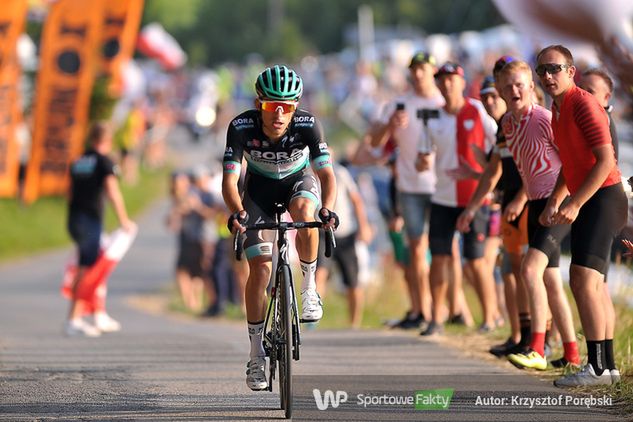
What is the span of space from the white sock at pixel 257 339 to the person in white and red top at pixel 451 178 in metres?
3.48

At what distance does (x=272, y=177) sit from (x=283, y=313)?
0.95 meters

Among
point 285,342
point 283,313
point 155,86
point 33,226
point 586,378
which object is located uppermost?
point 155,86

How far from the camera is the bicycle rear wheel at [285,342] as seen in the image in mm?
7609

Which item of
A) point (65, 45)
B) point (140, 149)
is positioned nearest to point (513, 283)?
point (65, 45)

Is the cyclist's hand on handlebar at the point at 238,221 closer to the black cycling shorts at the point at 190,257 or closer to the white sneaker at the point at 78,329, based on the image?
the white sneaker at the point at 78,329

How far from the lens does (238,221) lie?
7891 mm

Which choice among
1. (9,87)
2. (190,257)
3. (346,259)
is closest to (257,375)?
(346,259)

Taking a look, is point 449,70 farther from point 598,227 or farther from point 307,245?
point 307,245

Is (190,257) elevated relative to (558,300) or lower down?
lower down

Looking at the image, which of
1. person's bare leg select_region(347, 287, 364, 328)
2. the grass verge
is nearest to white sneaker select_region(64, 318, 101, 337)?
person's bare leg select_region(347, 287, 364, 328)

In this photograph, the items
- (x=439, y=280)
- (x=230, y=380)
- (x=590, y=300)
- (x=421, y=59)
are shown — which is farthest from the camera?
(x=421, y=59)

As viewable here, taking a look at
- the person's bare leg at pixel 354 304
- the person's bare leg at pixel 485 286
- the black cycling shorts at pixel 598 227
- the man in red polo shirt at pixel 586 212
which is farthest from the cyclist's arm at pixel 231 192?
the person's bare leg at pixel 354 304

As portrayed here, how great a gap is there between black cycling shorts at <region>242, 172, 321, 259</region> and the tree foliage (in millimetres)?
38196

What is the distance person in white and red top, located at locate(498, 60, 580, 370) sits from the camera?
9.15 meters
